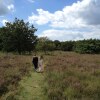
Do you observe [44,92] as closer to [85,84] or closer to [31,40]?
[85,84]

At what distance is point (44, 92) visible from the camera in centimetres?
1209

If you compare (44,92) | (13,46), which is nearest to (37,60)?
(44,92)

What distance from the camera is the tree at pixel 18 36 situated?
5938 cm

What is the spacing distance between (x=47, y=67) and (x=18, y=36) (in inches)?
1459

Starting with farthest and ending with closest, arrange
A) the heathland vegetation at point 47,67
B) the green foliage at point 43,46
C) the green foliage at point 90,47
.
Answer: the green foliage at point 90,47 → the green foliage at point 43,46 → the heathland vegetation at point 47,67

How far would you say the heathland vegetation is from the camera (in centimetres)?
1172

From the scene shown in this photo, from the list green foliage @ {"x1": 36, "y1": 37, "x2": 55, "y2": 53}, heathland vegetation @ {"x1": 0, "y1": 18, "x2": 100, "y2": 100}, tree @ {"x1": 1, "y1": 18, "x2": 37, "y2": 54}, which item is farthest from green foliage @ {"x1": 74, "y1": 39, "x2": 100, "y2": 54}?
tree @ {"x1": 1, "y1": 18, "x2": 37, "y2": 54}

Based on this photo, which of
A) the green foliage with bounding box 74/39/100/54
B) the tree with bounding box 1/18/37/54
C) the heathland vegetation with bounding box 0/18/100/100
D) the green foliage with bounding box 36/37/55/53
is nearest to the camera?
the heathland vegetation with bounding box 0/18/100/100

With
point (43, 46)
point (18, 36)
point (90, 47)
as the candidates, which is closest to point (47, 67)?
point (18, 36)

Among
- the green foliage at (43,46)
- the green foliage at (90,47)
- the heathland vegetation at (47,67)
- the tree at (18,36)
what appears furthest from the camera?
the green foliage at (90,47)

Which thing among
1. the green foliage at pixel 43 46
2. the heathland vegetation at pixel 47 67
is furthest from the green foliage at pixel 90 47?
the green foliage at pixel 43 46

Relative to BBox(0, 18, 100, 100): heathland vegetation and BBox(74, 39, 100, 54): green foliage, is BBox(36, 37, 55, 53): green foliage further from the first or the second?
BBox(74, 39, 100, 54): green foliage

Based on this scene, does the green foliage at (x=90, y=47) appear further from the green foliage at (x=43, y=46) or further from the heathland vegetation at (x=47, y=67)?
the green foliage at (x=43, y=46)

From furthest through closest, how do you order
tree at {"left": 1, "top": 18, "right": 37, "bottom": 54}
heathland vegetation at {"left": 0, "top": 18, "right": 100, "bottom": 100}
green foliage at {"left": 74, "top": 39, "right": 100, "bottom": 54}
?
green foliage at {"left": 74, "top": 39, "right": 100, "bottom": 54} → tree at {"left": 1, "top": 18, "right": 37, "bottom": 54} → heathland vegetation at {"left": 0, "top": 18, "right": 100, "bottom": 100}
